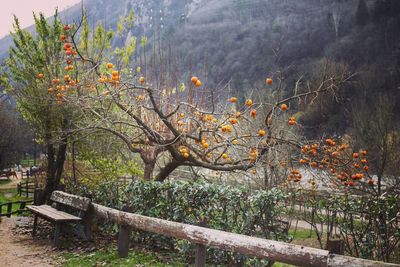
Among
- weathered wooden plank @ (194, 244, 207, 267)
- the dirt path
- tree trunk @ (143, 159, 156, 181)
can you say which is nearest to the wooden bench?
the dirt path

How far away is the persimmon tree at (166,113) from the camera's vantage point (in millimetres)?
5863

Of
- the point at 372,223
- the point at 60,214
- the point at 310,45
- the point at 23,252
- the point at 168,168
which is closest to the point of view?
the point at 372,223

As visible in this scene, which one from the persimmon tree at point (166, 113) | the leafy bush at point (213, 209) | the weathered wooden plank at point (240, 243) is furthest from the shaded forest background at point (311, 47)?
the weathered wooden plank at point (240, 243)

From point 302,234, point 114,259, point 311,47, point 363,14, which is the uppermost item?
point 363,14

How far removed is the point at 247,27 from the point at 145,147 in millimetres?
61862

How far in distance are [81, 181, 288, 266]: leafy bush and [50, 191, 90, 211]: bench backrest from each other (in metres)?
0.96

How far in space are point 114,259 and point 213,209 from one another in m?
1.77

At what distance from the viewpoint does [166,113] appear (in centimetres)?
702

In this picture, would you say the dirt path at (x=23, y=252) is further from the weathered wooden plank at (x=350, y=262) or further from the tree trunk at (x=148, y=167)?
the weathered wooden plank at (x=350, y=262)

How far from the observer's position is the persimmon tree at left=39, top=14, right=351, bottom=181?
5863mm

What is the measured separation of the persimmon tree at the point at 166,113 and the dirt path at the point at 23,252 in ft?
7.61

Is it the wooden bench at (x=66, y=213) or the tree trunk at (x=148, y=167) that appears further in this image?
the tree trunk at (x=148, y=167)

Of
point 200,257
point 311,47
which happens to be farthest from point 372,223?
point 311,47

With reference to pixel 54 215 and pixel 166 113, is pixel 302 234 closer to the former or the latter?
pixel 166 113
